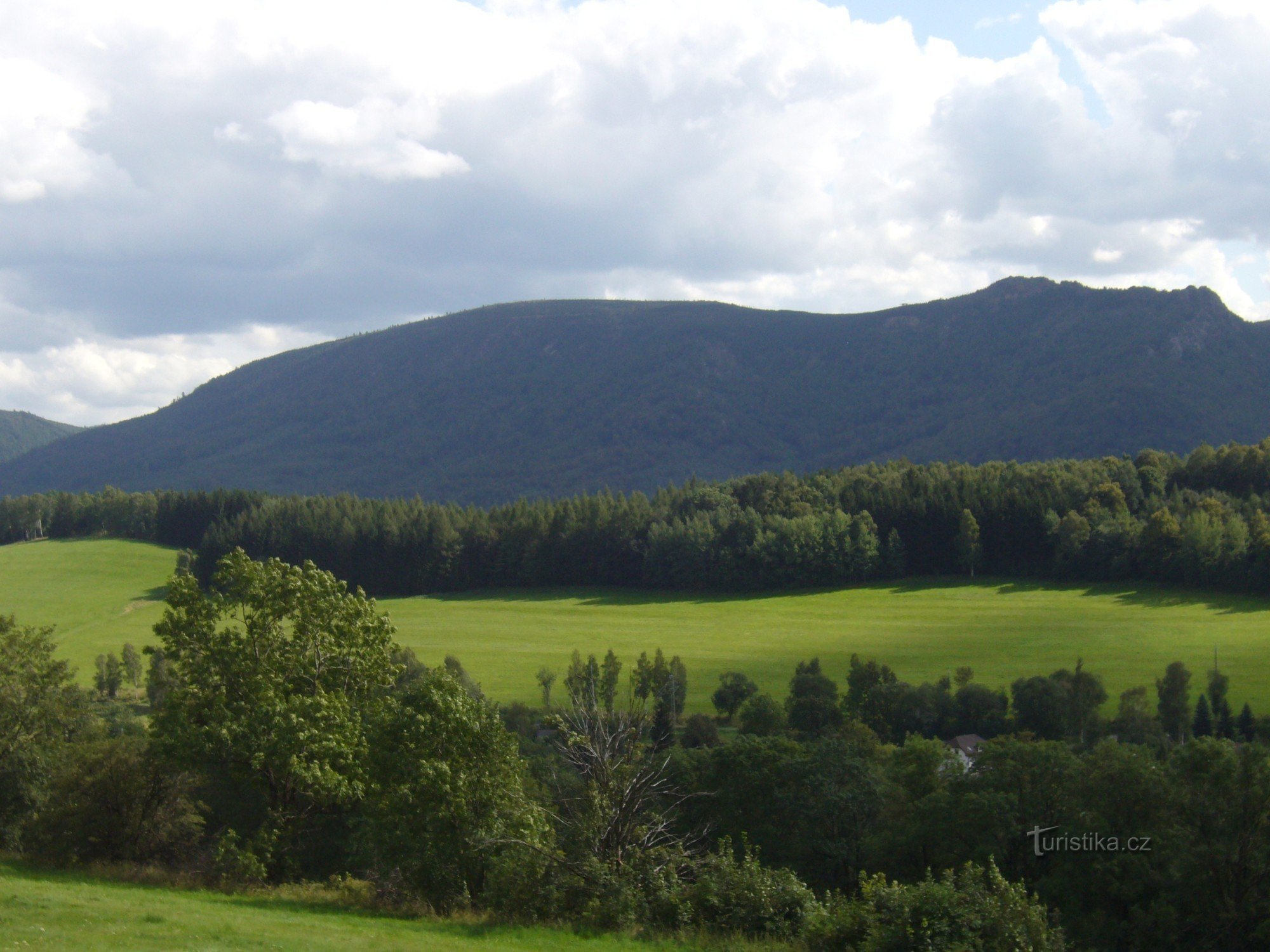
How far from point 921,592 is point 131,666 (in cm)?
8640

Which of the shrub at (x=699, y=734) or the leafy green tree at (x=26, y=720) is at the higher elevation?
the leafy green tree at (x=26, y=720)

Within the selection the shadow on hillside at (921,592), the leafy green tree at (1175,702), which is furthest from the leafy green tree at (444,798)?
the shadow on hillside at (921,592)

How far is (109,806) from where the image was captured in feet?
99.1

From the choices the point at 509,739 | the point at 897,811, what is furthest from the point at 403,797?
the point at 897,811

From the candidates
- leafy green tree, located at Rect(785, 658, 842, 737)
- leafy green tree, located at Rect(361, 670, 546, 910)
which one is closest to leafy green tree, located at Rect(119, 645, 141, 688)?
leafy green tree, located at Rect(785, 658, 842, 737)

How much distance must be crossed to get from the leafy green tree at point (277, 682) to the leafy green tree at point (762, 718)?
3897cm

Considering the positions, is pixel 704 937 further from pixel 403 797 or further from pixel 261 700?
pixel 261 700

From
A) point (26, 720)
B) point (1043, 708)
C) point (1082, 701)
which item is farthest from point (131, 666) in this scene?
point (1082, 701)

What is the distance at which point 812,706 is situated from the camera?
7044 cm

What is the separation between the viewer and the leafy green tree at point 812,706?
229 ft

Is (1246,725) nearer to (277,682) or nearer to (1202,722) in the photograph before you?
(1202,722)

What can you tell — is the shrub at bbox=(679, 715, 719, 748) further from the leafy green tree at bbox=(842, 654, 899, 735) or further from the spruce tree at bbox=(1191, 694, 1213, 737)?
the spruce tree at bbox=(1191, 694, 1213, 737)

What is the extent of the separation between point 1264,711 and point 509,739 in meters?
60.1

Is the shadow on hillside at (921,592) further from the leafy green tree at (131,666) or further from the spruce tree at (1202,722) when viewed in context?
the leafy green tree at (131,666)
